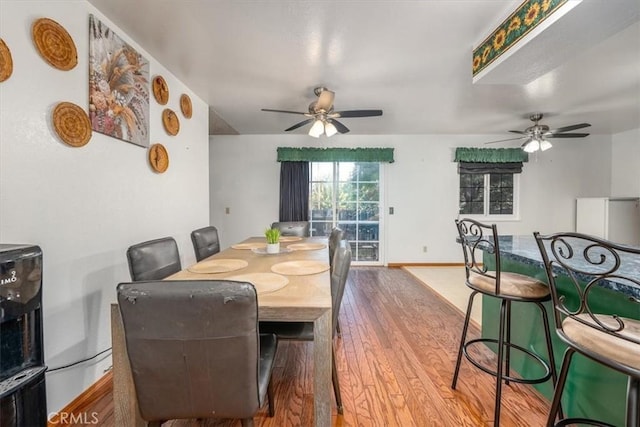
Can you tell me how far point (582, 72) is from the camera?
98.1 inches

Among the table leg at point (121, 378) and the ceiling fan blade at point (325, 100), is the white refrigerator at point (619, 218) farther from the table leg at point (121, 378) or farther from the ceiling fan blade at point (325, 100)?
the table leg at point (121, 378)

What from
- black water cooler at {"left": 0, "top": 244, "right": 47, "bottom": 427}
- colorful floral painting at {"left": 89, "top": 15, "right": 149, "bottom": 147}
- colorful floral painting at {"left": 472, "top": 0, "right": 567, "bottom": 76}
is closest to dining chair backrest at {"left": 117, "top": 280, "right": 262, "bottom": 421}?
black water cooler at {"left": 0, "top": 244, "right": 47, "bottom": 427}

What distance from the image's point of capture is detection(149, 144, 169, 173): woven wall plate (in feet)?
7.40

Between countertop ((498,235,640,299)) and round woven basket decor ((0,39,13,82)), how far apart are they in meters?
2.50

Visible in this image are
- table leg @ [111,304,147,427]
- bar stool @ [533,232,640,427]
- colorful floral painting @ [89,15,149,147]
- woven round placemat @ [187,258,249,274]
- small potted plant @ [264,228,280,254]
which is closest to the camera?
bar stool @ [533,232,640,427]

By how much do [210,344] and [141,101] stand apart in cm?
204

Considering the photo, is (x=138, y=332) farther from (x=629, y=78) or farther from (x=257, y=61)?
(x=629, y=78)

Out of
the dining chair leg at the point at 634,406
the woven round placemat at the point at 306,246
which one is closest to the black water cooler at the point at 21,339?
the woven round placemat at the point at 306,246

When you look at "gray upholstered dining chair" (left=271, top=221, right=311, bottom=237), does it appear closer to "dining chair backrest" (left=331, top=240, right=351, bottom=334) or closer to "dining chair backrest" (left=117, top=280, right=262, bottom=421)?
"dining chair backrest" (left=331, top=240, right=351, bottom=334)

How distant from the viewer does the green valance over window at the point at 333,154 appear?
15.2ft

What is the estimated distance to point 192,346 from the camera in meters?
0.87

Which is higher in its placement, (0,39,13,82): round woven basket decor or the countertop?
(0,39,13,82): round woven basket decor

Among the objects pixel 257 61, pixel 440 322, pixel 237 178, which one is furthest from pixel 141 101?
pixel 440 322

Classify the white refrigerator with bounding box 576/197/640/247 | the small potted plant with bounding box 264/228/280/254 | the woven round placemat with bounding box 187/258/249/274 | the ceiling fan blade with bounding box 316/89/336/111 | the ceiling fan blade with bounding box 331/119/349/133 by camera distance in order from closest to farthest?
the woven round placemat with bounding box 187/258/249/274 → the small potted plant with bounding box 264/228/280/254 → the ceiling fan blade with bounding box 316/89/336/111 → the ceiling fan blade with bounding box 331/119/349/133 → the white refrigerator with bounding box 576/197/640/247
